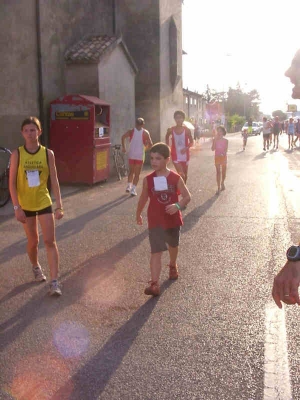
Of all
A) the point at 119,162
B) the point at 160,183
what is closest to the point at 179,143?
the point at 160,183

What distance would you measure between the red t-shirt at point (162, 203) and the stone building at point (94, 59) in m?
7.78

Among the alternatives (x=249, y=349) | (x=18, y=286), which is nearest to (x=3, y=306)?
(x=18, y=286)

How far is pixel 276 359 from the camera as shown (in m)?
3.92

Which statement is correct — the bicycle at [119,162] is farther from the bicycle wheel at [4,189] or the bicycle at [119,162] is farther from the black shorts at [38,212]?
the black shorts at [38,212]

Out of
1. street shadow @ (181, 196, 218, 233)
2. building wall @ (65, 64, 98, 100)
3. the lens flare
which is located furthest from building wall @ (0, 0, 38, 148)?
the lens flare

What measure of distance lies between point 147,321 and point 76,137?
32.7 feet

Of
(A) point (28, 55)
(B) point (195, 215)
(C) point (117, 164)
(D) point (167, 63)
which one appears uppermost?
(D) point (167, 63)

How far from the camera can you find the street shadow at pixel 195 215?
8930mm

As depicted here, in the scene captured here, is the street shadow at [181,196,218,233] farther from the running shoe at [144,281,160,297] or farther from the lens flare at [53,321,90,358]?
the lens flare at [53,321,90,358]

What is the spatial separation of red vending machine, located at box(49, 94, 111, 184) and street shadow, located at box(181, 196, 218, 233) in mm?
3910

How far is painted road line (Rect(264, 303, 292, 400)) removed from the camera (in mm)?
3459

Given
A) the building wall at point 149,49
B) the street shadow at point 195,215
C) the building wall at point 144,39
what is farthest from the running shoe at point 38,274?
the building wall at point 144,39

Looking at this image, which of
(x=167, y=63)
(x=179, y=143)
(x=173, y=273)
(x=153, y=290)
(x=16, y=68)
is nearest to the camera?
(x=153, y=290)

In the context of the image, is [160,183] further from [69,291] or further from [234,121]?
[234,121]
